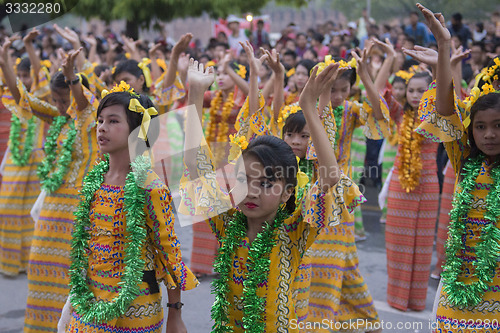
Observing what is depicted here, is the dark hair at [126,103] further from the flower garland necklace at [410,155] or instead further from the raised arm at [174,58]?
the flower garland necklace at [410,155]

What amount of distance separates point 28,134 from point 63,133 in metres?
1.68

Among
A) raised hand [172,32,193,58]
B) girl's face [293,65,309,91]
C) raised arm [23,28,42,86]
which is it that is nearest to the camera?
raised hand [172,32,193,58]

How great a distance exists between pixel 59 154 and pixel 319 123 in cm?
295

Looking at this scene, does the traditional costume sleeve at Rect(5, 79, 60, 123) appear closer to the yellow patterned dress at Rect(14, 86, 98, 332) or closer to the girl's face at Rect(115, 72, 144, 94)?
the yellow patterned dress at Rect(14, 86, 98, 332)

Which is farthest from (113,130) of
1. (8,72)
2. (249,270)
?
(8,72)

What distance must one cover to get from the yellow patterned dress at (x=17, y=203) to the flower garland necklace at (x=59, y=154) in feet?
4.87

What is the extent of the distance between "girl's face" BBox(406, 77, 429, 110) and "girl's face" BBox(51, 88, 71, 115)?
2.91 meters

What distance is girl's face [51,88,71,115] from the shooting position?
483cm

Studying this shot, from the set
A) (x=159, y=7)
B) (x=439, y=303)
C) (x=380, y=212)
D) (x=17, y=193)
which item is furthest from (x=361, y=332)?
(x=159, y=7)

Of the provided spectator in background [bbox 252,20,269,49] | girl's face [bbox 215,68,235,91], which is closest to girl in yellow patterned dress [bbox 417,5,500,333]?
girl's face [bbox 215,68,235,91]

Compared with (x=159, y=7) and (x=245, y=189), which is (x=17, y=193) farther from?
(x=159, y=7)

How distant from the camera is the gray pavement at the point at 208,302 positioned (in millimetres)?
5035

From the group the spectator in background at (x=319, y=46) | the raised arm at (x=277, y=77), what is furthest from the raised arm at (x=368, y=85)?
the spectator in background at (x=319, y=46)

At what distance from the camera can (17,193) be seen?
6332 millimetres
